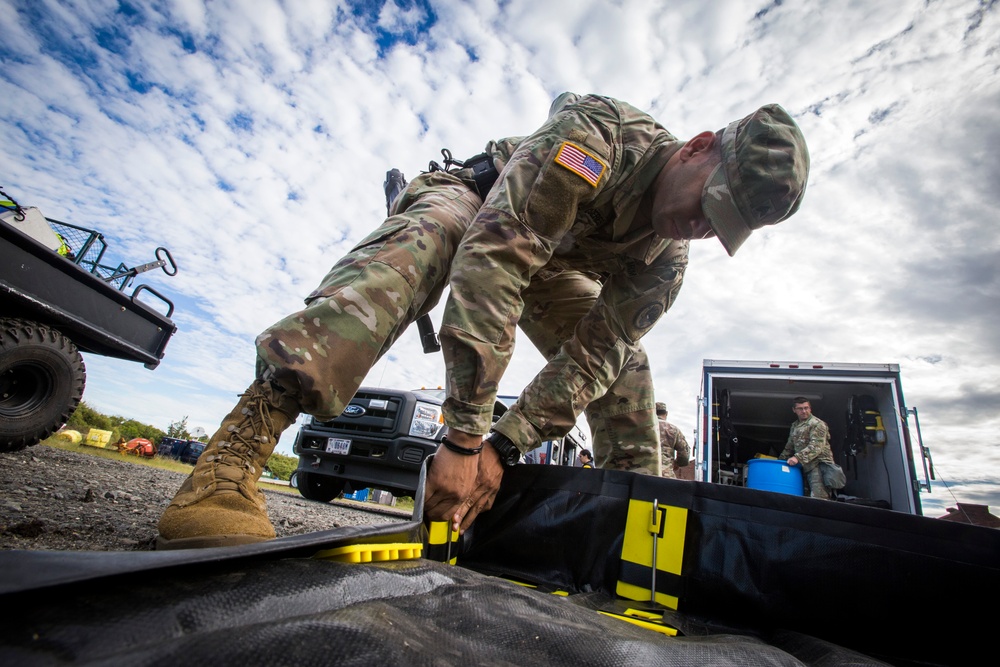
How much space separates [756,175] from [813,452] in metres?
5.34

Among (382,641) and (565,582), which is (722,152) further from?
(382,641)

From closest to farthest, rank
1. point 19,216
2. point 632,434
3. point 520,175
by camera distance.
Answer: point 520,175 < point 632,434 < point 19,216

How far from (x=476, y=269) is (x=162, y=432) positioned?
76.5 ft

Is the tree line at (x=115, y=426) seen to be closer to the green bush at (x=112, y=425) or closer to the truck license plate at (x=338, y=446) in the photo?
the green bush at (x=112, y=425)

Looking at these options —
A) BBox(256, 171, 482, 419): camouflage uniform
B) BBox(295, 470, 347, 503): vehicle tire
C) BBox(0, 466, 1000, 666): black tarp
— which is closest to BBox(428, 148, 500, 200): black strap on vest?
BBox(256, 171, 482, 419): camouflage uniform

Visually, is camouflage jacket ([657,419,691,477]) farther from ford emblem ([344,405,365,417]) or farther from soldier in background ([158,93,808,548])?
soldier in background ([158,93,808,548])

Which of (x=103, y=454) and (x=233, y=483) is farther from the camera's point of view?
(x=103, y=454)

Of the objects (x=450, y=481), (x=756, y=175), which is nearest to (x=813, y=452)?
(x=756, y=175)

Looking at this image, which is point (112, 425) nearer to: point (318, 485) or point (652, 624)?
point (318, 485)

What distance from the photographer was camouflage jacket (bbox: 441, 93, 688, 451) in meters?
1.30

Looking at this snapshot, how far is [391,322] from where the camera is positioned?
1.28 meters

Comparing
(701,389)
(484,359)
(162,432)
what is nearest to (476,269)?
(484,359)

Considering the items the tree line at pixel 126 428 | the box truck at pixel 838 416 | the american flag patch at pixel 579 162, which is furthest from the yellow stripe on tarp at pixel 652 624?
the tree line at pixel 126 428

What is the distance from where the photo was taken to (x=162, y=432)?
19.4 metres
